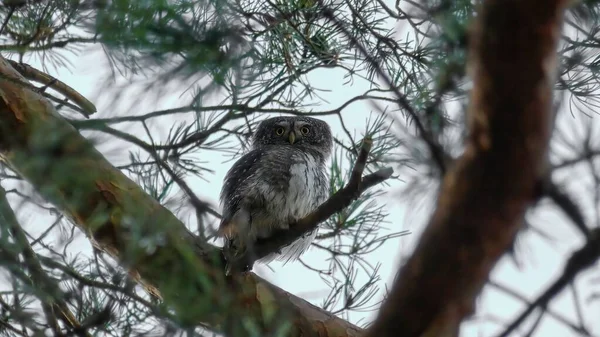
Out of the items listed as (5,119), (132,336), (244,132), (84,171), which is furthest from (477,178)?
(244,132)

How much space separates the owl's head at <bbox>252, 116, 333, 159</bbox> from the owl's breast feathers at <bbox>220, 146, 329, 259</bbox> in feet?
2.53

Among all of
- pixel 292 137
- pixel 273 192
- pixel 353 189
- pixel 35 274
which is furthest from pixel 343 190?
pixel 292 137

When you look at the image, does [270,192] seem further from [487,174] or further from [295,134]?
[487,174]

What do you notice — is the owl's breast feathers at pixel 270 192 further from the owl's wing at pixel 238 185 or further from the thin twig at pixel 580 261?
the thin twig at pixel 580 261

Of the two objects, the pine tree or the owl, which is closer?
the pine tree

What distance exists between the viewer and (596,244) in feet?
3.35

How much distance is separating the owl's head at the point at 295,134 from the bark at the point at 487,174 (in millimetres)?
3535

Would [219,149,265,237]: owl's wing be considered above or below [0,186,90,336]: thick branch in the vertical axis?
→ above

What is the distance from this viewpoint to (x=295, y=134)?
4.69 metres

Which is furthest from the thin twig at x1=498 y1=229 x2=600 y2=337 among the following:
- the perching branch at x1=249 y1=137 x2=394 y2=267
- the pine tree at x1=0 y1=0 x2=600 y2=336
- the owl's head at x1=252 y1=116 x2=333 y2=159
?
the owl's head at x1=252 y1=116 x2=333 y2=159

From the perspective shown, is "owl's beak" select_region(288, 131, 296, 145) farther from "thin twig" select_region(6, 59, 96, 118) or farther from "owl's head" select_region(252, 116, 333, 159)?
"thin twig" select_region(6, 59, 96, 118)

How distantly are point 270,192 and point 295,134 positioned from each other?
1.14 metres

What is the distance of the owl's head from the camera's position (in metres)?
4.69

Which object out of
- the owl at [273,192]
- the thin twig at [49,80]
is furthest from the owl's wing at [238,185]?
the thin twig at [49,80]
